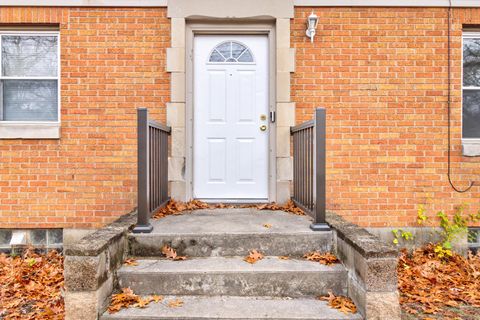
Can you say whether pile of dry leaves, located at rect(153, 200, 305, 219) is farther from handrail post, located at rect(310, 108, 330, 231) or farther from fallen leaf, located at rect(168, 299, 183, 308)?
fallen leaf, located at rect(168, 299, 183, 308)

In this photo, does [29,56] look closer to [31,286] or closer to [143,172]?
[143,172]

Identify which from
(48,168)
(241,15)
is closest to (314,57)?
(241,15)

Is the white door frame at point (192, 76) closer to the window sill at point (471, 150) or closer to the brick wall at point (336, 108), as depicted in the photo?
the brick wall at point (336, 108)

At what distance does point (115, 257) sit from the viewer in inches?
121

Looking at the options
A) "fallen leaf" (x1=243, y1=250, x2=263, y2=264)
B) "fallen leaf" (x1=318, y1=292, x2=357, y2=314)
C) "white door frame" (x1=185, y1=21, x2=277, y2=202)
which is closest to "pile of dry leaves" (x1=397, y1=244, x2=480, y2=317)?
"fallen leaf" (x1=318, y1=292, x2=357, y2=314)

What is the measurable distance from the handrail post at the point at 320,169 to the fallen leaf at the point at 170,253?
1.32 metres

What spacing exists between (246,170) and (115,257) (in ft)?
7.71

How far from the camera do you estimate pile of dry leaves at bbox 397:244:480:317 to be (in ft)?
11.5

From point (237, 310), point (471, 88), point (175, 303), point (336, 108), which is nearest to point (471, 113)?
point (471, 88)

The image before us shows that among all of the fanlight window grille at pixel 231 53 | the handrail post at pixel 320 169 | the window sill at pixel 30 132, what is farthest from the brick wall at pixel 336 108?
the handrail post at pixel 320 169

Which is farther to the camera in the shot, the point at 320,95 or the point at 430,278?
the point at 320,95

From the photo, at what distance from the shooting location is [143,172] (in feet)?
11.4

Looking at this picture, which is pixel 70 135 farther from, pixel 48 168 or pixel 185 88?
pixel 185 88

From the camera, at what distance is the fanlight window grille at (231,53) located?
497cm
